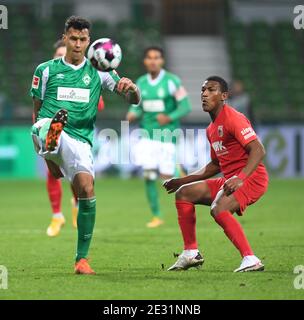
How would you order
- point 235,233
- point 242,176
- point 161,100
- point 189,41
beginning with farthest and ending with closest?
1. point 189,41
2. point 161,100
3. point 235,233
4. point 242,176

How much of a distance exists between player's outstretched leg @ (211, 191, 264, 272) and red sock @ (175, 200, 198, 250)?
0.29 metres

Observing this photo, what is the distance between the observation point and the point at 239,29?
2775 centimetres

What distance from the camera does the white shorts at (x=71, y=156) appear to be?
754 cm

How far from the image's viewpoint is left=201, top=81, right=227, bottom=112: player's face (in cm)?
786

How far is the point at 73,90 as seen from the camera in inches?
304

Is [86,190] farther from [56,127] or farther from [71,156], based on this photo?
[56,127]

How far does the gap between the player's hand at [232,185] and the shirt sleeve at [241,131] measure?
0.46 metres

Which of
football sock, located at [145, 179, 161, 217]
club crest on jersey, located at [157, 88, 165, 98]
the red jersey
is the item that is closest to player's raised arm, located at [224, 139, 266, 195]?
the red jersey

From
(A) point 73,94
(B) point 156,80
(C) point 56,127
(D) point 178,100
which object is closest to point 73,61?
(A) point 73,94

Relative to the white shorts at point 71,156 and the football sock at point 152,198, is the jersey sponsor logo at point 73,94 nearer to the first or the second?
the white shorts at point 71,156

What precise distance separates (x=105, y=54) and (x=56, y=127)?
761 mm

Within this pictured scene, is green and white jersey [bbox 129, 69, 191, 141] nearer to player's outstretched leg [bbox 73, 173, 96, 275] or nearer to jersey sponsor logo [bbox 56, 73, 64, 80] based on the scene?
A: jersey sponsor logo [bbox 56, 73, 64, 80]

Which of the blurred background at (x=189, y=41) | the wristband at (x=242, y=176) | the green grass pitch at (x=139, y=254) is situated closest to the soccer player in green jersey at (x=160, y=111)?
the green grass pitch at (x=139, y=254)
